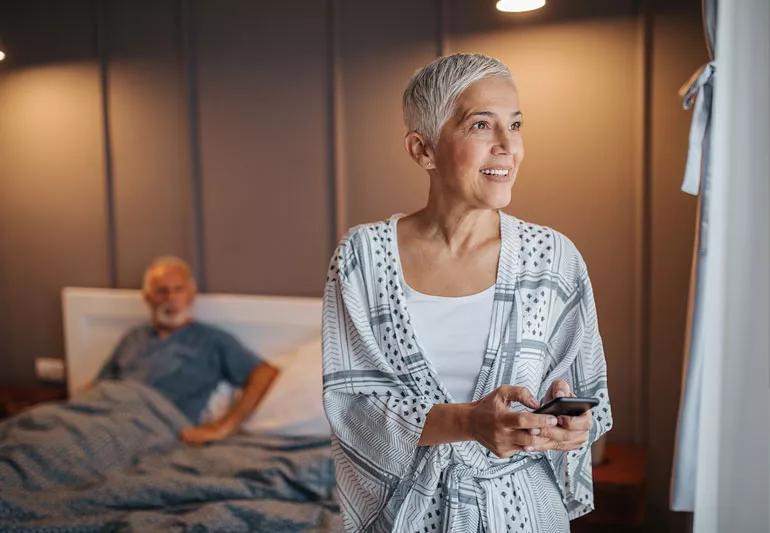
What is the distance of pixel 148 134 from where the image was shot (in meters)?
3.09

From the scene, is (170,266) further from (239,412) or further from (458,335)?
(458,335)

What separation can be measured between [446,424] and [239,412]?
1732 mm

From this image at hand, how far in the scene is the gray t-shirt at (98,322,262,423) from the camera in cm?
282

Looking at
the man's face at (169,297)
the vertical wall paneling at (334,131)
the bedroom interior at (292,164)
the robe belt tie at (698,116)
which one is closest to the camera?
the robe belt tie at (698,116)

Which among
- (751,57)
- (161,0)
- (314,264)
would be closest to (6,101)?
(161,0)

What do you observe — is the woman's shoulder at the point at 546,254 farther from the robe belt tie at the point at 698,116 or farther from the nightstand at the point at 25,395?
the nightstand at the point at 25,395

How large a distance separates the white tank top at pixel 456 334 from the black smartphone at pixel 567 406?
168 mm

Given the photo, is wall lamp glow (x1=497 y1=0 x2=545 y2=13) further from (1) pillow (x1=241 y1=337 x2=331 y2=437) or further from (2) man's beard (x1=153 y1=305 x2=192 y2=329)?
(2) man's beard (x1=153 y1=305 x2=192 y2=329)

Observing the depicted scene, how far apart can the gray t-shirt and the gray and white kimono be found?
5.39ft

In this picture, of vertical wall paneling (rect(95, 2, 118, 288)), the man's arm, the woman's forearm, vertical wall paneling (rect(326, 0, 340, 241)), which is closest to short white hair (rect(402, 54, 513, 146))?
the woman's forearm

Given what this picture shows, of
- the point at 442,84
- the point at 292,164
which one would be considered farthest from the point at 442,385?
the point at 292,164

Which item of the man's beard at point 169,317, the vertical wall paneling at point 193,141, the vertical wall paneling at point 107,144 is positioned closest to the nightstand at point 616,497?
the man's beard at point 169,317

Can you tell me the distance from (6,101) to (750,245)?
8.71ft

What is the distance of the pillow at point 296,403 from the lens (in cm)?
263
